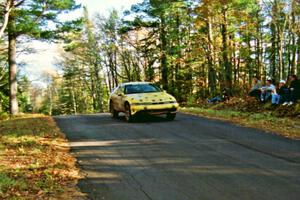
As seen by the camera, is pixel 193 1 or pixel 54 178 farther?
pixel 193 1

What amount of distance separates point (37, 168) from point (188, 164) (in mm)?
3007

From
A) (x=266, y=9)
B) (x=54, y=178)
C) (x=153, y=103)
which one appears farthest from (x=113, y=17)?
(x=54, y=178)

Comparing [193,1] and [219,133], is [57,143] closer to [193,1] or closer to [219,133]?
[219,133]

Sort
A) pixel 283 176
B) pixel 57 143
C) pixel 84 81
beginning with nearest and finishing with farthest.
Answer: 1. pixel 283 176
2. pixel 57 143
3. pixel 84 81

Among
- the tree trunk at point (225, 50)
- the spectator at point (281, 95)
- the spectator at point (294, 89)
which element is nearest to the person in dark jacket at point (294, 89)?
the spectator at point (294, 89)

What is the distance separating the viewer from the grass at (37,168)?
5.75m

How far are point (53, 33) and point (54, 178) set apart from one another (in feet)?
62.0

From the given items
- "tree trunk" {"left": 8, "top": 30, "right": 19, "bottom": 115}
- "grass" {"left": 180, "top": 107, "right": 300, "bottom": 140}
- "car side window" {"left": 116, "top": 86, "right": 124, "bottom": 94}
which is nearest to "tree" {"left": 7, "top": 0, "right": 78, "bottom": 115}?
"tree trunk" {"left": 8, "top": 30, "right": 19, "bottom": 115}

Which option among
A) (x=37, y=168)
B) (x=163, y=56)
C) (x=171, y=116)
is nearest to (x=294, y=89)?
(x=171, y=116)

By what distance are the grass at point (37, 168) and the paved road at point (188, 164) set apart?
33cm

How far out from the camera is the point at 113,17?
143 ft

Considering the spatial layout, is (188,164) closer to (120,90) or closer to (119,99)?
(119,99)

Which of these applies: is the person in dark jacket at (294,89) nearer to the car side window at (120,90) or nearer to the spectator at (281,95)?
the spectator at (281,95)

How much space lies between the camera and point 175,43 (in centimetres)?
3397
